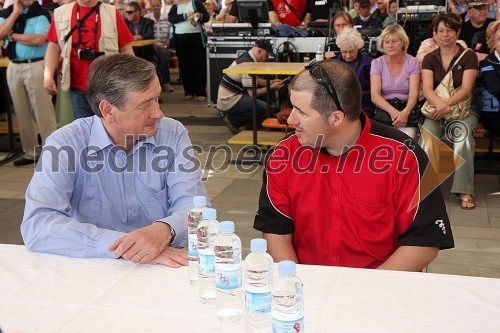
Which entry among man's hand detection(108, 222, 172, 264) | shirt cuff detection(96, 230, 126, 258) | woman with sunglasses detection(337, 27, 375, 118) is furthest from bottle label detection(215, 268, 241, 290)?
woman with sunglasses detection(337, 27, 375, 118)

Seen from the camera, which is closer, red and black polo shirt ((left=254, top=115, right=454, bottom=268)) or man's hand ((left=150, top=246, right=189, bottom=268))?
man's hand ((left=150, top=246, right=189, bottom=268))

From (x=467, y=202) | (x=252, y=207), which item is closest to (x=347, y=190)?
(x=252, y=207)

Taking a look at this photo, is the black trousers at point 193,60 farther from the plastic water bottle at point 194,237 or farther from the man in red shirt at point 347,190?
the plastic water bottle at point 194,237

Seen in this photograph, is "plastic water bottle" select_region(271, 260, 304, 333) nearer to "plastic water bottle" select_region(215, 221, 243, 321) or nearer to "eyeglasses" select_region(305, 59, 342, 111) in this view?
"plastic water bottle" select_region(215, 221, 243, 321)

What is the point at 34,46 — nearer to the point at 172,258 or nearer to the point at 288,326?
the point at 172,258

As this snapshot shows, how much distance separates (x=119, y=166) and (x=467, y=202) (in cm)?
315

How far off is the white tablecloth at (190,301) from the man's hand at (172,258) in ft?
0.08

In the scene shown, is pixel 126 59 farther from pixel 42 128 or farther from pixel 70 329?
pixel 42 128

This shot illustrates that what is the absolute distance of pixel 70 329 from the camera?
173cm

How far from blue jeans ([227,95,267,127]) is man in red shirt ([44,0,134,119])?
1894mm

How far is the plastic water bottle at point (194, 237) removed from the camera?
2025 millimetres

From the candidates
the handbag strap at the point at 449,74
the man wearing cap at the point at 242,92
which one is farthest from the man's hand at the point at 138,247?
the man wearing cap at the point at 242,92

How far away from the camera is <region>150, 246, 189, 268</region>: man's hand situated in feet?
6.96

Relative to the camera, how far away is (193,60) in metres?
9.57
